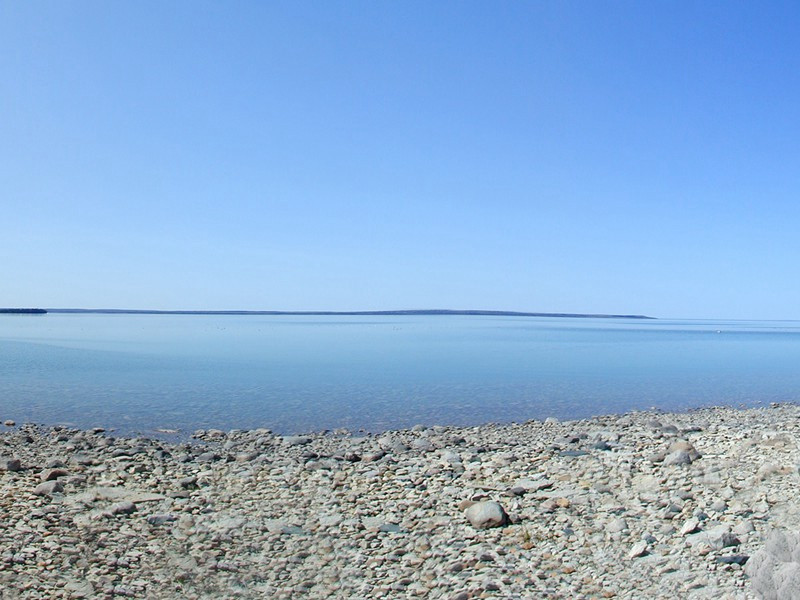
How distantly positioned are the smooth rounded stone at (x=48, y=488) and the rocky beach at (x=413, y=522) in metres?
0.04

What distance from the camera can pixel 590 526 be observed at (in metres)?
9.65

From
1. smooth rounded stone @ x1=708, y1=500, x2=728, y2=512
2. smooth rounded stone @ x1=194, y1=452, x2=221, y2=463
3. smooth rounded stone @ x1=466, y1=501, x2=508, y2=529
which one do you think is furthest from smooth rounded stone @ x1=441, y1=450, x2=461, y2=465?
smooth rounded stone @ x1=708, y1=500, x2=728, y2=512

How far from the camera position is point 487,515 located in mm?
10000

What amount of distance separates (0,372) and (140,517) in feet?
101

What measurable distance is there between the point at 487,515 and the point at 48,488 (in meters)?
7.70

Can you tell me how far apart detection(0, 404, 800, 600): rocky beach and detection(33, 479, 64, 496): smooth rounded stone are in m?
0.04

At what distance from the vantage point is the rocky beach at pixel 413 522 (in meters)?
8.00

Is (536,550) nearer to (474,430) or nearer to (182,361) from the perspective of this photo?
(474,430)

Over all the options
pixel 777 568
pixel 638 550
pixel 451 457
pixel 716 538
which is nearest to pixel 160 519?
pixel 451 457

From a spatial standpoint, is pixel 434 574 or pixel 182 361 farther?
pixel 182 361

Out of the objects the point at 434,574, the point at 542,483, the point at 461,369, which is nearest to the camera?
the point at 434,574

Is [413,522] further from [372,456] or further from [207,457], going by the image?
[207,457]

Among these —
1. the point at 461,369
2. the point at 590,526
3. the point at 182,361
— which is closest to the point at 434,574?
the point at 590,526

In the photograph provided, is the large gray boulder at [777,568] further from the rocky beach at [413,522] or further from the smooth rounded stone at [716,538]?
the smooth rounded stone at [716,538]
